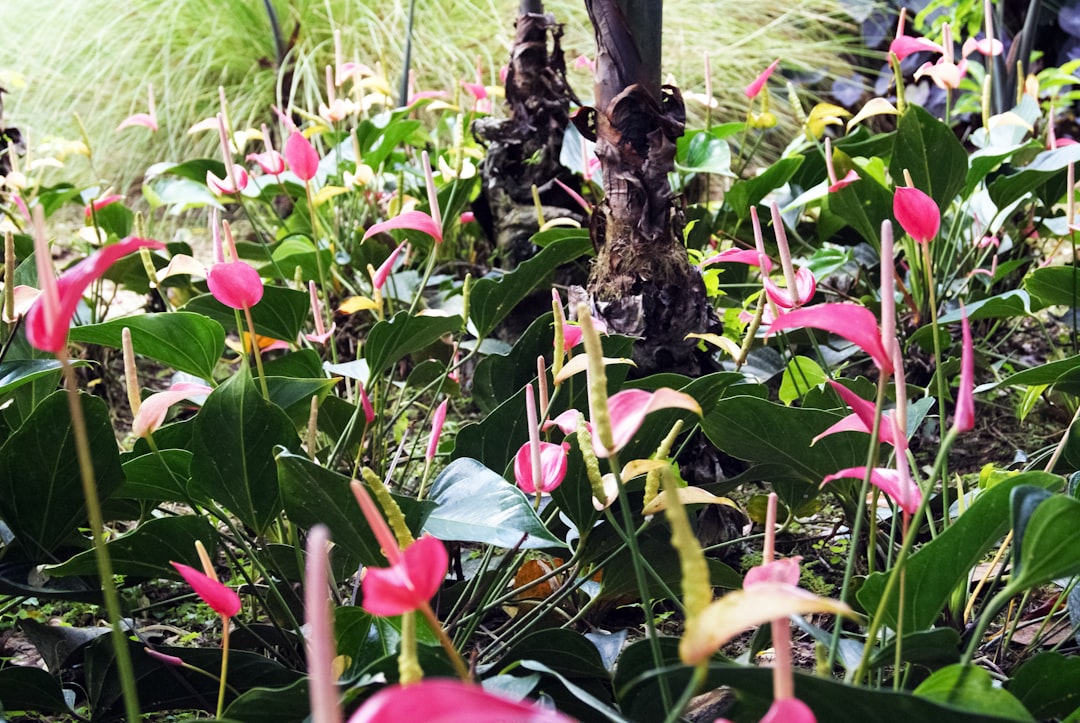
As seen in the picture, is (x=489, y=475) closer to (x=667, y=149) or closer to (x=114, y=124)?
(x=667, y=149)

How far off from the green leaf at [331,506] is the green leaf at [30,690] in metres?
0.19

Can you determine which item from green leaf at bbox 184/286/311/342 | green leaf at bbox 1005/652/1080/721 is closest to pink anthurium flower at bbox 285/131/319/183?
green leaf at bbox 184/286/311/342

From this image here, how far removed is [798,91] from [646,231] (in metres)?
2.27

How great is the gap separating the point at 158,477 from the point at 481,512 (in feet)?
0.79

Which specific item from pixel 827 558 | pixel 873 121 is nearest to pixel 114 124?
pixel 873 121

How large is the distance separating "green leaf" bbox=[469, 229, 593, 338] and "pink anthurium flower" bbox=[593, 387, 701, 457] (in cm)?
44

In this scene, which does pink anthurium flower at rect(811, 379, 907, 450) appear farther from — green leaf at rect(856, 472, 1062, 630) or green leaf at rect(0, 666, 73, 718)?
green leaf at rect(0, 666, 73, 718)

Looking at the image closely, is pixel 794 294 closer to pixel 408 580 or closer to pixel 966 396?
pixel 966 396

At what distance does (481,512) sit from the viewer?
20.0 inches

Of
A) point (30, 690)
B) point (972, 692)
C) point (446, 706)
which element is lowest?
point (30, 690)

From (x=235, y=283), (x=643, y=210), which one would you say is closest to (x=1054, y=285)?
(x=643, y=210)

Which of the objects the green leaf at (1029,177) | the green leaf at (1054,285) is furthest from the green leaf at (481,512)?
the green leaf at (1029,177)

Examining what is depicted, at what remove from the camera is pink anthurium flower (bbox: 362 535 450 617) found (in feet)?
0.91

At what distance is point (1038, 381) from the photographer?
68 centimetres
